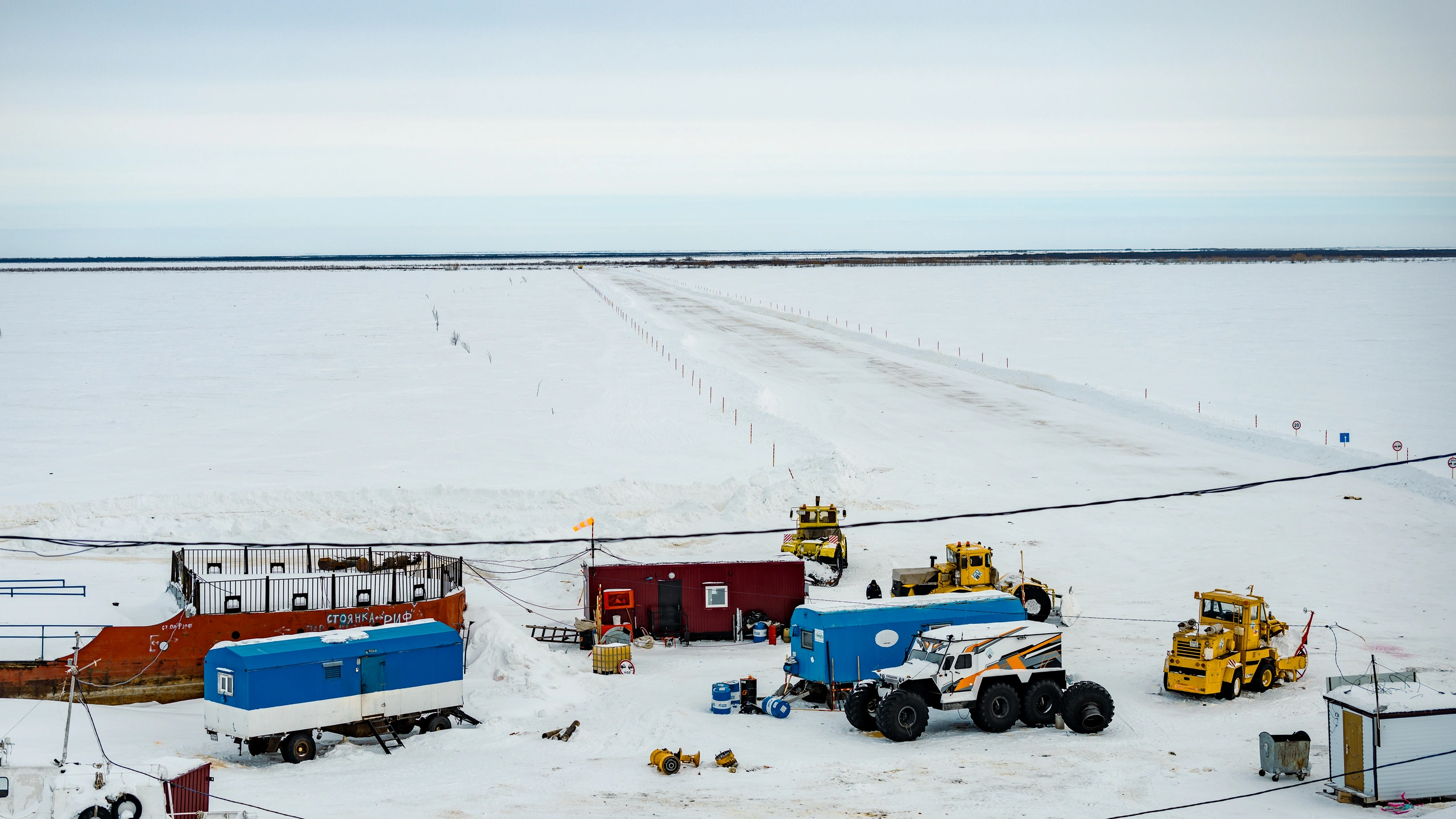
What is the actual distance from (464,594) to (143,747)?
9.17 m

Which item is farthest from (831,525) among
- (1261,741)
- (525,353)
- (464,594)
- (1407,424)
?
(525,353)

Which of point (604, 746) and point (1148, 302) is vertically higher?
point (1148, 302)

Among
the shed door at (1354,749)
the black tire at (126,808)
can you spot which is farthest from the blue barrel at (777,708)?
the black tire at (126,808)

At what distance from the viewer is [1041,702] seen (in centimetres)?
2241

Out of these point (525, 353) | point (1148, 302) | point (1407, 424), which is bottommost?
point (1407, 424)

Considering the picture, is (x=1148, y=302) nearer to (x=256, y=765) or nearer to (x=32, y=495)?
(x=32, y=495)

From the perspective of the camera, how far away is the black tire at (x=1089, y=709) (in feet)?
70.9

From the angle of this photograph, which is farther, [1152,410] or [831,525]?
[1152,410]

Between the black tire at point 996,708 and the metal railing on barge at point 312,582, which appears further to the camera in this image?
the metal railing on barge at point 312,582

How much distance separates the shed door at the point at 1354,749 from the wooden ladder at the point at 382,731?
1533cm

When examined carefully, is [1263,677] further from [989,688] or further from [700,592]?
[700,592]

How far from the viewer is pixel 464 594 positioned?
2948 centimetres

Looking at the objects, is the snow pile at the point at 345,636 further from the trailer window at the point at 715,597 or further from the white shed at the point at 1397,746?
the white shed at the point at 1397,746

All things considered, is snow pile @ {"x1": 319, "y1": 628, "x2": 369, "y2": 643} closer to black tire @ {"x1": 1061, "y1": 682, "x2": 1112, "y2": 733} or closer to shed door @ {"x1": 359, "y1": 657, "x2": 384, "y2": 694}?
shed door @ {"x1": 359, "y1": 657, "x2": 384, "y2": 694}
